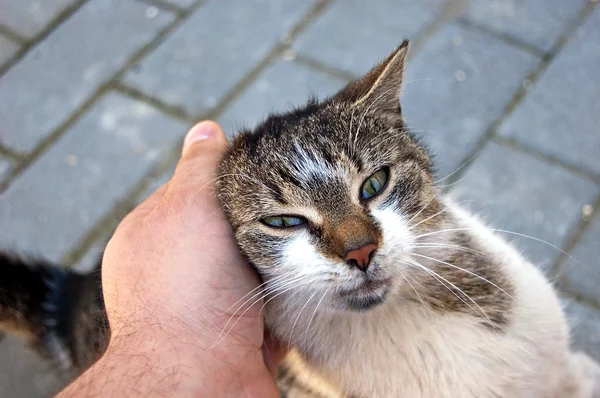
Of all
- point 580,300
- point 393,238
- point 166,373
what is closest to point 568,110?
point 580,300

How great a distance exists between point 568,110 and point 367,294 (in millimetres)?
1822

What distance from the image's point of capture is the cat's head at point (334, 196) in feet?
4.73

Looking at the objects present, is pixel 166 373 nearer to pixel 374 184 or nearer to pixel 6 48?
pixel 374 184

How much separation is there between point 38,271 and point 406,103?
1.70m

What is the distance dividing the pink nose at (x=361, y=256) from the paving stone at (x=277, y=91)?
1.67 m

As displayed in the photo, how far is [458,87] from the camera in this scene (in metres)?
3.01

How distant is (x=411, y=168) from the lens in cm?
163

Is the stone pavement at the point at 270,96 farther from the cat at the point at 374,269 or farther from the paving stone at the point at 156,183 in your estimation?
the cat at the point at 374,269

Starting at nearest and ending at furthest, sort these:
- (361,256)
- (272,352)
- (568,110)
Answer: (361,256)
(272,352)
(568,110)

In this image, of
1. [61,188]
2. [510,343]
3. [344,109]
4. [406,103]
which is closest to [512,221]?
[406,103]

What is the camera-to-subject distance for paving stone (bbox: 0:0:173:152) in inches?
124

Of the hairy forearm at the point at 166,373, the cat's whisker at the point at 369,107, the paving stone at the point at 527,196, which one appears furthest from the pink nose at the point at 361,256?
the paving stone at the point at 527,196

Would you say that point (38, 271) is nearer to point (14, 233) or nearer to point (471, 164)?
point (14, 233)

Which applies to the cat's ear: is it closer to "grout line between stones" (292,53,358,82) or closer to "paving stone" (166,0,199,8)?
"grout line between stones" (292,53,358,82)
